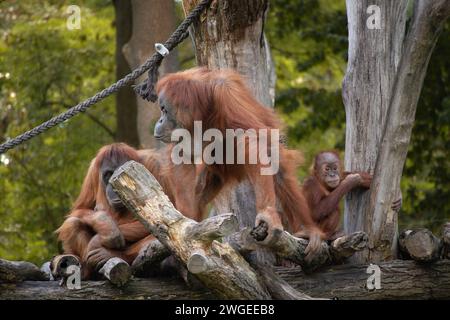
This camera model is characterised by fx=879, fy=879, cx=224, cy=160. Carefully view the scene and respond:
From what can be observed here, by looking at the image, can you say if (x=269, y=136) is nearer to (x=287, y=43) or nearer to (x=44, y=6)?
(x=287, y=43)

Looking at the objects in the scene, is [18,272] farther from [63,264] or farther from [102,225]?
[102,225]

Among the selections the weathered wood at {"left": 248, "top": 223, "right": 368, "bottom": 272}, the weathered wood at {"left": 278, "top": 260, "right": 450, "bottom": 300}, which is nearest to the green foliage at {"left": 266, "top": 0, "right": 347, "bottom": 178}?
the weathered wood at {"left": 278, "top": 260, "right": 450, "bottom": 300}

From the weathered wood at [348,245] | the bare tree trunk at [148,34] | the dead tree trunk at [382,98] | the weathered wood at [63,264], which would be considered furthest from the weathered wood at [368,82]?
the bare tree trunk at [148,34]

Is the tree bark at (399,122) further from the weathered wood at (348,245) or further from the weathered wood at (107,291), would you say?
the weathered wood at (107,291)

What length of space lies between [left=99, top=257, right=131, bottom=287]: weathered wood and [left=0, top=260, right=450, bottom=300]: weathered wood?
0.37 ft

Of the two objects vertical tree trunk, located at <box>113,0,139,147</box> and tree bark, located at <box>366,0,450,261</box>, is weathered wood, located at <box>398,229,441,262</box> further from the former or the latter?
vertical tree trunk, located at <box>113,0,139,147</box>

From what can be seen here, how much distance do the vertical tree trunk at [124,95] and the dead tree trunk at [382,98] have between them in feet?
16.8

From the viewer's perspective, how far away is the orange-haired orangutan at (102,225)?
6371 mm

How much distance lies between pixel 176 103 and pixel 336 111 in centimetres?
586

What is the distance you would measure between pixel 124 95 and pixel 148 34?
1369 mm

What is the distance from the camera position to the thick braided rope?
20.9ft

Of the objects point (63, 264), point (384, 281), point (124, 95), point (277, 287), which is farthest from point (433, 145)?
point (63, 264)

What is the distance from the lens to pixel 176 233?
5.49 metres

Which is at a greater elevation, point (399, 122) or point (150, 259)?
point (399, 122)
